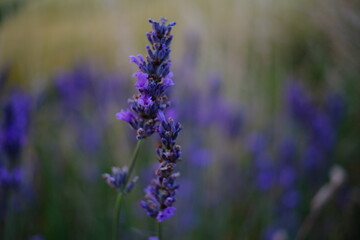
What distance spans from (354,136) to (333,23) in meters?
0.70

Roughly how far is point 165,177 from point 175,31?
419 cm

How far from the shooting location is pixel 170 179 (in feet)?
2.59

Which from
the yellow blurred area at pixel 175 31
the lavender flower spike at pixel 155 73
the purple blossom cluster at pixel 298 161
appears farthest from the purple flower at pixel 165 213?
the yellow blurred area at pixel 175 31

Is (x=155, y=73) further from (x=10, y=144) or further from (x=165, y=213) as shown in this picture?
(x=10, y=144)

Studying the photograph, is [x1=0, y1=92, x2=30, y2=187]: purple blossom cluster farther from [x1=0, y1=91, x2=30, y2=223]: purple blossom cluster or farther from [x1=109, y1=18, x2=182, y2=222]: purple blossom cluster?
[x1=109, y1=18, x2=182, y2=222]: purple blossom cluster

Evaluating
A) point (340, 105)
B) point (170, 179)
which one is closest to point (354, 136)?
point (340, 105)

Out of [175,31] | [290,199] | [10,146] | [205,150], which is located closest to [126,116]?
[10,146]

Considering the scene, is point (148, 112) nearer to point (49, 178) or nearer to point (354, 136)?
point (49, 178)

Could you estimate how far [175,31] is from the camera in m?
4.83

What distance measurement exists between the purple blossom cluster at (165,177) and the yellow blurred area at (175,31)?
1.48 meters

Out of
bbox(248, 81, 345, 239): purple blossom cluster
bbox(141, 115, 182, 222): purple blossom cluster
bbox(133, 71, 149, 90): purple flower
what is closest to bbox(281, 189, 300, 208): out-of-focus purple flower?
bbox(248, 81, 345, 239): purple blossom cluster

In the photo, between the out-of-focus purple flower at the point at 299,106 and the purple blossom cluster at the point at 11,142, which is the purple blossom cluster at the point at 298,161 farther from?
the purple blossom cluster at the point at 11,142

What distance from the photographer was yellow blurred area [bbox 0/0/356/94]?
276 cm

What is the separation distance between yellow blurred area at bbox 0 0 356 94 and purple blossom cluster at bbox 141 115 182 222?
4.84 ft
